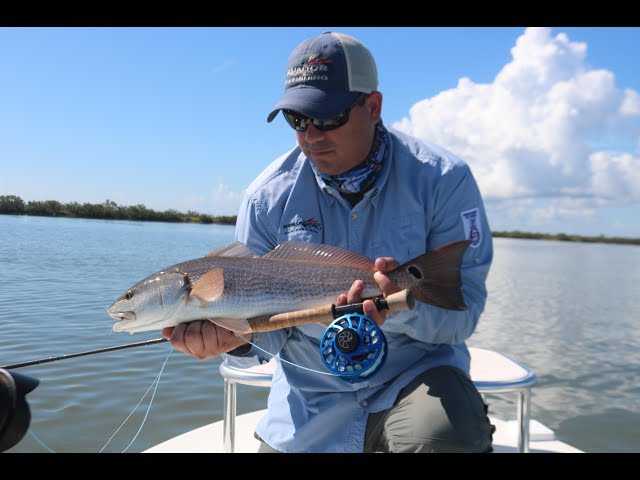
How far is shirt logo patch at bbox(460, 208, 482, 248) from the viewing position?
313 cm

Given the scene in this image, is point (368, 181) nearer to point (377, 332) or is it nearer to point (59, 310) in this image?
point (377, 332)

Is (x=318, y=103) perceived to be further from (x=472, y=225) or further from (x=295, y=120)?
(x=472, y=225)

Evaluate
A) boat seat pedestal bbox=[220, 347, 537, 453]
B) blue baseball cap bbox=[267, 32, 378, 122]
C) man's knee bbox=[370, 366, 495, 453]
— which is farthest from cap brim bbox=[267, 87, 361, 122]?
boat seat pedestal bbox=[220, 347, 537, 453]

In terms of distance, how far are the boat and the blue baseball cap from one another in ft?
6.09

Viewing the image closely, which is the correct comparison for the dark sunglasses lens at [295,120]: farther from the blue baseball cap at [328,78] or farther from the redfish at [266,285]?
the redfish at [266,285]

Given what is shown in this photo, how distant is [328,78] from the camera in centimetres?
313

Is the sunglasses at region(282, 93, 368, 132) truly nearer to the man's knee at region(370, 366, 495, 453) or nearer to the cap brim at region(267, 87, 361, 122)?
the cap brim at region(267, 87, 361, 122)

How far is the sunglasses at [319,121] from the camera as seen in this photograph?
314 cm

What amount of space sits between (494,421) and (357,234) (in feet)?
9.03

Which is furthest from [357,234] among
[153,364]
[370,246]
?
[153,364]

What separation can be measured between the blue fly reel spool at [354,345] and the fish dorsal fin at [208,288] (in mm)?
605

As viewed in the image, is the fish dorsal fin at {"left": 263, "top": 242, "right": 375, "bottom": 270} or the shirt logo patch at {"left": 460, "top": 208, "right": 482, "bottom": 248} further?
the shirt logo patch at {"left": 460, "top": 208, "right": 482, "bottom": 248}

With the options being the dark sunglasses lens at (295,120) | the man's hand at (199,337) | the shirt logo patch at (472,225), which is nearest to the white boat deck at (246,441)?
the man's hand at (199,337)
